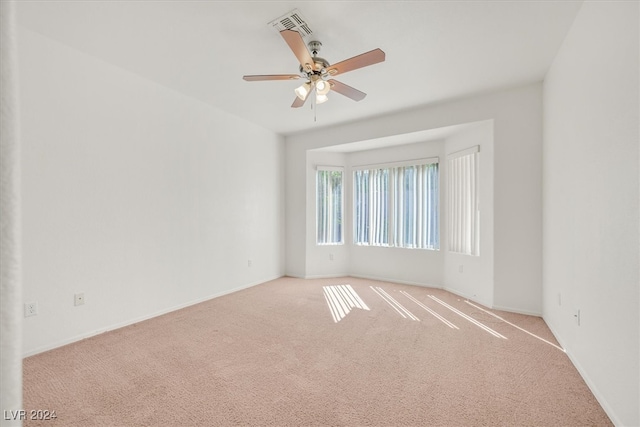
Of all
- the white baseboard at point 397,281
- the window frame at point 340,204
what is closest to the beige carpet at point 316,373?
the white baseboard at point 397,281

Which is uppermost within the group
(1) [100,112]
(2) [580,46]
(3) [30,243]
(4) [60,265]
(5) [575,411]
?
(2) [580,46]

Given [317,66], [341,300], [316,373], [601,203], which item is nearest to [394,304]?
[341,300]

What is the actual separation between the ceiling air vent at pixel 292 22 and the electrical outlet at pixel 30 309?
2.93 meters

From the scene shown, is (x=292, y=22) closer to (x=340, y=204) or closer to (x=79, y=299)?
(x=79, y=299)

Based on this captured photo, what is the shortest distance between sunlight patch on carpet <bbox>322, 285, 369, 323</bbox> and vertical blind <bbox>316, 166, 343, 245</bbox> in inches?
41.8

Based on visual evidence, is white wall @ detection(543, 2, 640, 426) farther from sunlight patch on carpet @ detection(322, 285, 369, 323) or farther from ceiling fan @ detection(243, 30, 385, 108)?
sunlight patch on carpet @ detection(322, 285, 369, 323)

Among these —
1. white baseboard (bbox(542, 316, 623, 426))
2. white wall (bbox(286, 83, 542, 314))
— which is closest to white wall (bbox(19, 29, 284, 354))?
white wall (bbox(286, 83, 542, 314))

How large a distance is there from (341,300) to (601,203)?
9.28ft

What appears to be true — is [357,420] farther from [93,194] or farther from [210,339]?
[93,194]

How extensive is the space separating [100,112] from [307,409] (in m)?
3.13

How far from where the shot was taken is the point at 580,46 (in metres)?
2.23

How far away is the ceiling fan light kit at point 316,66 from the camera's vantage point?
219 centimetres

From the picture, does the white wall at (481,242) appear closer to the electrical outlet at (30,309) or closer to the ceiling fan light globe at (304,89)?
the ceiling fan light globe at (304,89)

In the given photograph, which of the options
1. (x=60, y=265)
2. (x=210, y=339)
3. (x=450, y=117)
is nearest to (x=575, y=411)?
(x=210, y=339)
